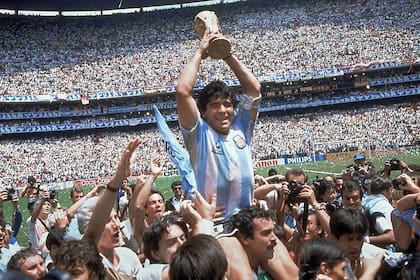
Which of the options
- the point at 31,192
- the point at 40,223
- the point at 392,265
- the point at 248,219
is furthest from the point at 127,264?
the point at 31,192

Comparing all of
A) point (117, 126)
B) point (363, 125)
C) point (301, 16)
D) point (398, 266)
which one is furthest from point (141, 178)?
point (301, 16)

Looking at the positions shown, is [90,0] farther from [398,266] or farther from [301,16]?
[398,266]

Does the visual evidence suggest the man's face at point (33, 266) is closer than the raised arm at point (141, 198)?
Yes

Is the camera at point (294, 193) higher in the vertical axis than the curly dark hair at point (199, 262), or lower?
higher

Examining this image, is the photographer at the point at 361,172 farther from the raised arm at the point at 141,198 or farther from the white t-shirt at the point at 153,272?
the white t-shirt at the point at 153,272

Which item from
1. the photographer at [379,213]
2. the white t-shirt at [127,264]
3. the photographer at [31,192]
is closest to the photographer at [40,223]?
the photographer at [31,192]

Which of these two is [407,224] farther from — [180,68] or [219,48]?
[180,68]

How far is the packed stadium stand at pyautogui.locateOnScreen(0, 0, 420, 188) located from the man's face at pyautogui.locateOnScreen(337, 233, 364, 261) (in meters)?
42.4

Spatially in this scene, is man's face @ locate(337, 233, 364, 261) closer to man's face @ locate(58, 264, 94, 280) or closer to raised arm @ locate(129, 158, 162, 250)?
raised arm @ locate(129, 158, 162, 250)

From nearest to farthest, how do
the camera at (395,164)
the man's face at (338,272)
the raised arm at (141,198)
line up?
the man's face at (338,272)
the raised arm at (141,198)
the camera at (395,164)

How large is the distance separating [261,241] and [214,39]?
4.88ft

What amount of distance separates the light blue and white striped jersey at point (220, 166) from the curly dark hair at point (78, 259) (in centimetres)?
88

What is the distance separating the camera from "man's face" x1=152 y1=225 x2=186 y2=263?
3381 mm

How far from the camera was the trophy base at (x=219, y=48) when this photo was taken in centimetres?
359
